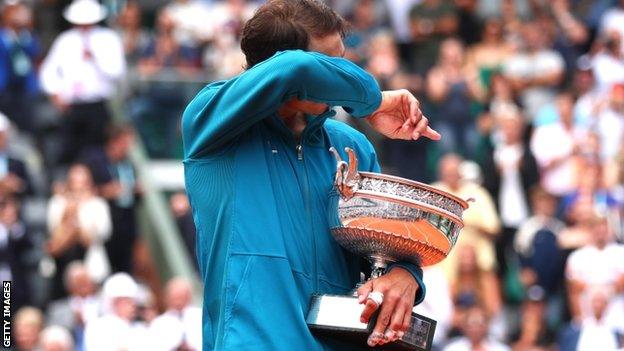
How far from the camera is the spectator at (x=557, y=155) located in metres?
14.9

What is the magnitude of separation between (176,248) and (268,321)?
406 inches

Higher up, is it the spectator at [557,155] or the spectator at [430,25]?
the spectator at [430,25]

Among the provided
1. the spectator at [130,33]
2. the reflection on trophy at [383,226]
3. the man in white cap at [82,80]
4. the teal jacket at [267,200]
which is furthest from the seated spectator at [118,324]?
the reflection on trophy at [383,226]

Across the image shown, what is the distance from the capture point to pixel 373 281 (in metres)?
4.40

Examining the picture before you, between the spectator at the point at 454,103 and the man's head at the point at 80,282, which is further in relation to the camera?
the spectator at the point at 454,103

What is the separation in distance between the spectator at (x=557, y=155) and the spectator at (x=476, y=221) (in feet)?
3.36

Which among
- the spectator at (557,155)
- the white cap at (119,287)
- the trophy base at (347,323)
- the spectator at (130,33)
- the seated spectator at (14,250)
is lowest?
the trophy base at (347,323)

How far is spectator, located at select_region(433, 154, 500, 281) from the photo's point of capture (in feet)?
45.1

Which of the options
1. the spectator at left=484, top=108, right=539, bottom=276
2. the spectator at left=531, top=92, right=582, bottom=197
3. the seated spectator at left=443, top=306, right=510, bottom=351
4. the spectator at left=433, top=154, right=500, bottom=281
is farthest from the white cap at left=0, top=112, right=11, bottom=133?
the spectator at left=531, top=92, right=582, bottom=197

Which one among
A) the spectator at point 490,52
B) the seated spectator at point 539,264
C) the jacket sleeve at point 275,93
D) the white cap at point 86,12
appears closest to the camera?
the jacket sleeve at point 275,93

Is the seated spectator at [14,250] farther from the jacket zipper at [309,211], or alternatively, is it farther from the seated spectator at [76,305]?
the jacket zipper at [309,211]

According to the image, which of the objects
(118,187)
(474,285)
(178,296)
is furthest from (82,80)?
(474,285)

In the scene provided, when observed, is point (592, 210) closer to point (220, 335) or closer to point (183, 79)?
point (183, 79)

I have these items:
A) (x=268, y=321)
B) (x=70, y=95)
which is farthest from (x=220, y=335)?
(x=70, y=95)
